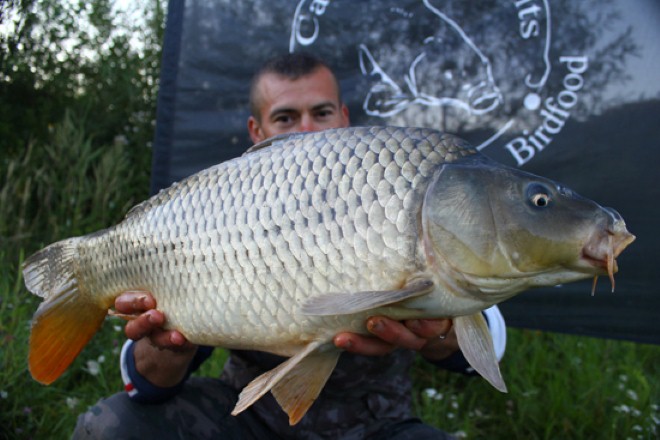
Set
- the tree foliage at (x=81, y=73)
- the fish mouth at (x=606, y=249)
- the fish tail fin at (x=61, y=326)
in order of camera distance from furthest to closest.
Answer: the tree foliage at (x=81, y=73) < the fish tail fin at (x=61, y=326) < the fish mouth at (x=606, y=249)

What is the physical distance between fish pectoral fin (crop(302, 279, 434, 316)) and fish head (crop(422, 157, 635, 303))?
44 mm

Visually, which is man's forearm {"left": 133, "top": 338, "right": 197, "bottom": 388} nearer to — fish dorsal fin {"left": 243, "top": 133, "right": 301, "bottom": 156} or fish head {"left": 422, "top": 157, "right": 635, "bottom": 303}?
fish dorsal fin {"left": 243, "top": 133, "right": 301, "bottom": 156}

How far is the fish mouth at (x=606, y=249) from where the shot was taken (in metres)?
0.91

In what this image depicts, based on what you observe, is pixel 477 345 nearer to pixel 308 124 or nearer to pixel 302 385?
pixel 302 385

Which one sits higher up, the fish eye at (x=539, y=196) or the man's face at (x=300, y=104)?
the man's face at (x=300, y=104)

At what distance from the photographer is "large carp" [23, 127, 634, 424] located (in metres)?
0.95

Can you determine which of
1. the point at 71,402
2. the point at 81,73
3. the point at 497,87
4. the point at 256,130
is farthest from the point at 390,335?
the point at 81,73

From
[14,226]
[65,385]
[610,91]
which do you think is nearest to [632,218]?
[610,91]

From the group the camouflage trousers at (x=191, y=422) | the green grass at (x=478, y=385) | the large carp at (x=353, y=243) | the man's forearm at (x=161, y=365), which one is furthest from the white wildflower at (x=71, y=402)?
the large carp at (x=353, y=243)

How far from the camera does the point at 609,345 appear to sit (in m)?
2.44

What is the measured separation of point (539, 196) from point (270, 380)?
1.71ft

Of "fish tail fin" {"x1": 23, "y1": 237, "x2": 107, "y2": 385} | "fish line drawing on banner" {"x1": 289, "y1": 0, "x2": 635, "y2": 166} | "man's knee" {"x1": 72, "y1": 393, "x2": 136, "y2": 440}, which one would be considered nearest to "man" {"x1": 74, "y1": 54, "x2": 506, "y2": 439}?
"man's knee" {"x1": 72, "y1": 393, "x2": 136, "y2": 440}

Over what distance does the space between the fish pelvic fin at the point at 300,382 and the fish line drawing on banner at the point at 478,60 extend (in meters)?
1.44

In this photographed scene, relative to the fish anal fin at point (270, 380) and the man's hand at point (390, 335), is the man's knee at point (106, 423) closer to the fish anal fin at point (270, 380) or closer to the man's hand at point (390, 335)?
the fish anal fin at point (270, 380)
